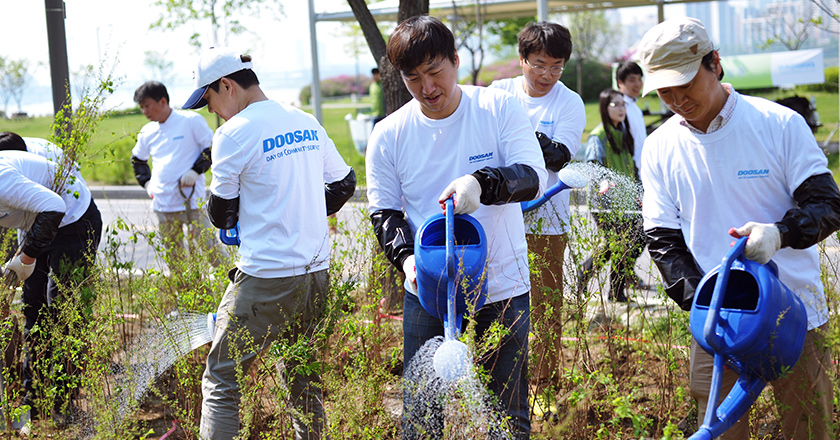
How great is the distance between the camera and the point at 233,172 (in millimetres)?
2680

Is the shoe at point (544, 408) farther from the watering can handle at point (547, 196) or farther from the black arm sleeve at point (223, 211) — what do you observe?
the black arm sleeve at point (223, 211)

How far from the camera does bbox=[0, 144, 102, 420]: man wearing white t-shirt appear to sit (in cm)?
343

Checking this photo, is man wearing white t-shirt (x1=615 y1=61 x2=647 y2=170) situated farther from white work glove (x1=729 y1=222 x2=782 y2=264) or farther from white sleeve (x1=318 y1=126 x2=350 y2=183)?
white work glove (x1=729 y1=222 x2=782 y2=264)

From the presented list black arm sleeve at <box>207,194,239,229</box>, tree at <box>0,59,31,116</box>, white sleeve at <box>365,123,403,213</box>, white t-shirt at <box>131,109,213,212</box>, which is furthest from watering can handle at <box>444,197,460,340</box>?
tree at <box>0,59,31,116</box>

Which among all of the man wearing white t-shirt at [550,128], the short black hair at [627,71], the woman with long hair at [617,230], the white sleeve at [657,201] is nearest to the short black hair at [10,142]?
the man wearing white t-shirt at [550,128]

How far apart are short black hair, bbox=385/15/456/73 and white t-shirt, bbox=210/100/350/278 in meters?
0.62

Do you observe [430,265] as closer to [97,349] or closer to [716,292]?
[716,292]

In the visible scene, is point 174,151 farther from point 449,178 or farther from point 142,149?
point 449,178

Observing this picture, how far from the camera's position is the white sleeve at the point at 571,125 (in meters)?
3.51

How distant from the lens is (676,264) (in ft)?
7.28

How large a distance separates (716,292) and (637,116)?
3.83 m

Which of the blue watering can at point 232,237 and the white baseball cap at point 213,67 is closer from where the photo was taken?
the white baseball cap at point 213,67

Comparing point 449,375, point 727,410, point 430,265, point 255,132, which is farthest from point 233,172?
point 727,410

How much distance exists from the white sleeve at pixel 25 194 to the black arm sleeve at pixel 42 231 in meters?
0.03
